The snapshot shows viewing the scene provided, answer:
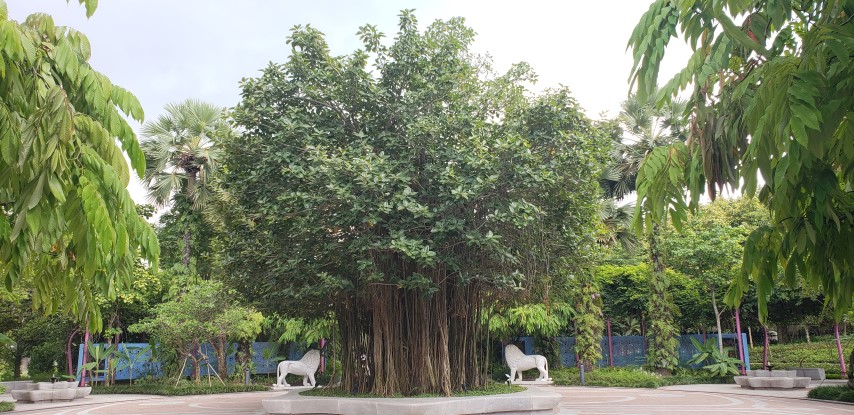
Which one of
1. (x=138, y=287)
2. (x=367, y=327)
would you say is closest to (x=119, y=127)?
(x=367, y=327)

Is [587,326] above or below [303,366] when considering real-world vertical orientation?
above

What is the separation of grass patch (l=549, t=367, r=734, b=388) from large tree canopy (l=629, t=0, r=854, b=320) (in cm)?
1756

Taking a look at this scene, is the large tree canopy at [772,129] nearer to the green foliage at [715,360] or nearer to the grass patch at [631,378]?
the grass patch at [631,378]

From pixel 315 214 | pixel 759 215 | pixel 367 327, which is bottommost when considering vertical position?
pixel 367 327

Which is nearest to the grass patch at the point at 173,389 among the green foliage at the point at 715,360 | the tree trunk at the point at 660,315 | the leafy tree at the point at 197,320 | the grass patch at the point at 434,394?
the leafy tree at the point at 197,320

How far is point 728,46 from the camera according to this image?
8.50ft

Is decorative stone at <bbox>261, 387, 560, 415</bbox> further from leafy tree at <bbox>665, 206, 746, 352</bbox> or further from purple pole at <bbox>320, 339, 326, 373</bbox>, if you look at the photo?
purple pole at <bbox>320, 339, 326, 373</bbox>

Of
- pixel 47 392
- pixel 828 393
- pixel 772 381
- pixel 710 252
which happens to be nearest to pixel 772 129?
pixel 828 393

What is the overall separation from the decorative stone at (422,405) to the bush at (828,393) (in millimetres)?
6903

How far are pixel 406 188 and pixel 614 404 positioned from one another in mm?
7465

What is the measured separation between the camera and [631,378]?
1945 centimetres

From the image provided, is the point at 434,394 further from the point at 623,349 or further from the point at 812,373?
the point at 623,349

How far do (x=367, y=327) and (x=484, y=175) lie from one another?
4372mm

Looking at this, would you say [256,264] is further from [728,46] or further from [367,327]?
[728,46]
